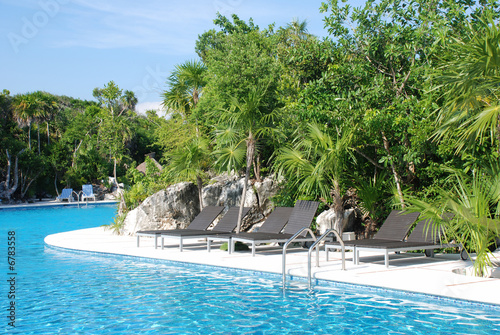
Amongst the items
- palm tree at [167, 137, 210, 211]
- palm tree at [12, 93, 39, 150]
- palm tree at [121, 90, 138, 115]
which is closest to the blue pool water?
palm tree at [167, 137, 210, 211]

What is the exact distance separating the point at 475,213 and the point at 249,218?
7.40m

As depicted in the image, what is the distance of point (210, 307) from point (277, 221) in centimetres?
510

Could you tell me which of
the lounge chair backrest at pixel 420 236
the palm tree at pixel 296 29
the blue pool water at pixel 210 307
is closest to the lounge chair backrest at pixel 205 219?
the blue pool water at pixel 210 307

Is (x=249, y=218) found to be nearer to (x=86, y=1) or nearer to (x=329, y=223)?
(x=329, y=223)

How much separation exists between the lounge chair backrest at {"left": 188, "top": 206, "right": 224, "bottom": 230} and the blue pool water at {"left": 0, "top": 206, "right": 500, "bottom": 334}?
2.77 m

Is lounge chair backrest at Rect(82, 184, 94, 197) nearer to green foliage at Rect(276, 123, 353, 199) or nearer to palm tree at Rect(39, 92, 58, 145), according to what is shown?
palm tree at Rect(39, 92, 58, 145)

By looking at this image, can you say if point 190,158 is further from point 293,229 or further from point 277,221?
point 293,229

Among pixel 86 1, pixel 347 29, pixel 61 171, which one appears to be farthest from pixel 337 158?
pixel 61 171

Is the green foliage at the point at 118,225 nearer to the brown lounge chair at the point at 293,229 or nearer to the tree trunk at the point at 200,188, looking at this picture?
the tree trunk at the point at 200,188

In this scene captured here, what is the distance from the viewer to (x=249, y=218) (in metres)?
13.9

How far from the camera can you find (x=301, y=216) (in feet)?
36.6

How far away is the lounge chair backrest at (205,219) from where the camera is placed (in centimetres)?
1227

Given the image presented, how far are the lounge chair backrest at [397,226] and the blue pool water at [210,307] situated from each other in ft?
8.09

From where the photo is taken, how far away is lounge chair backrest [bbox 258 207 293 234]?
37.2 ft
